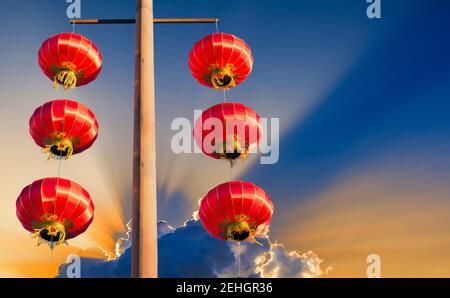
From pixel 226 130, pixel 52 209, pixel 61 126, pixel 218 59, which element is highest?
pixel 218 59

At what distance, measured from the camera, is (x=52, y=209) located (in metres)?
7.85

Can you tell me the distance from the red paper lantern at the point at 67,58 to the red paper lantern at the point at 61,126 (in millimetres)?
567

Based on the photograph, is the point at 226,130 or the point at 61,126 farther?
the point at 61,126

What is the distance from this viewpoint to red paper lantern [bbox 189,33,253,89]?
9.02 meters

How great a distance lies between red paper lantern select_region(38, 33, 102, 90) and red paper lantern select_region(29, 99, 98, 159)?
57 cm

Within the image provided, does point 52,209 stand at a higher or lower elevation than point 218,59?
lower

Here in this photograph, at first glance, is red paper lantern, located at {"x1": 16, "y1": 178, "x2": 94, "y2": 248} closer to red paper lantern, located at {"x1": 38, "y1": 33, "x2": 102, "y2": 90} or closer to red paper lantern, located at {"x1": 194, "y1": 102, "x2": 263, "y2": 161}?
red paper lantern, located at {"x1": 38, "y1": 33, "x2": 102, "y2": 90}

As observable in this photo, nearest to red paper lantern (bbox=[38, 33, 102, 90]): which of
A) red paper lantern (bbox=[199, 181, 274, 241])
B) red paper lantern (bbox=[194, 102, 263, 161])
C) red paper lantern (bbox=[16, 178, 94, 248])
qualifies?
red paper lantern (bbox=[16, 178, 94, 248])

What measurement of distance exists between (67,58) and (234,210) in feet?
12.3

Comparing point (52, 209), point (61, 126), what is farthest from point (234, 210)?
point (61, 126)

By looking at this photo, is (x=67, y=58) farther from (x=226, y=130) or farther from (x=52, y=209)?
(x=226, y=130)

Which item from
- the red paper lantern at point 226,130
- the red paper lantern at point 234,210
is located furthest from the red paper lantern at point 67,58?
the red paper lantern at point 234,210

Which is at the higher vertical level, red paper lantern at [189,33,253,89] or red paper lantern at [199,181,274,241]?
red paper lantern at [189,33,253,89]
